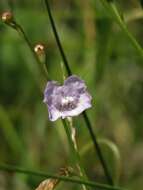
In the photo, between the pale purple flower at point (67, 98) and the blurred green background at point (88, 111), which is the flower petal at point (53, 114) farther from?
the blurred green background at point (88, 111)

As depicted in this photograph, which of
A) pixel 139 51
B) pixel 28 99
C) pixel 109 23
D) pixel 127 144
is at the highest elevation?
pixel 139 51

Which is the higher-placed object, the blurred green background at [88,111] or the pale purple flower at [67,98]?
the pale purple flower at [67,98]

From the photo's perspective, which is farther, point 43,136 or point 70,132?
point 43,136

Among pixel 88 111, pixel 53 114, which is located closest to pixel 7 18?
pixel 53 114

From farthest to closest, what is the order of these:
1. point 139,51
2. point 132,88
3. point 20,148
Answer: point 132,88, point 20,148, point 139,51

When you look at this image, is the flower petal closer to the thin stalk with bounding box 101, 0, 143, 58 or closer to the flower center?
the flower center

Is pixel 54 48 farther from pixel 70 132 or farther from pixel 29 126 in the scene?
pixel 70 132

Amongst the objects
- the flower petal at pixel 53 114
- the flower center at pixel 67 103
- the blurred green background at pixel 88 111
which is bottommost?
the blurred green background at pixel 88 111

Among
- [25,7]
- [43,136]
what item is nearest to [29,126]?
[43,136]

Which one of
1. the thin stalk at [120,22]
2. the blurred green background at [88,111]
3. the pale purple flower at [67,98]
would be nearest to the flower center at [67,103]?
the pale purple flower at [67,98]
